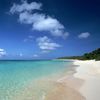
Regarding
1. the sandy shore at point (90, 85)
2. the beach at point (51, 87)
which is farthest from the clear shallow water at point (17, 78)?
the sandy shore at point (90, 85)

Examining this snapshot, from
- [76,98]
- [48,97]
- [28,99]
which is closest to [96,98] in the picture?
[76,98]

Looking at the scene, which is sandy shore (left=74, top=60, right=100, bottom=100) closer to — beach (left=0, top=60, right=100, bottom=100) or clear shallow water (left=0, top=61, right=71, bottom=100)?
beach (left=0, top=60, right=100, bottom=100)

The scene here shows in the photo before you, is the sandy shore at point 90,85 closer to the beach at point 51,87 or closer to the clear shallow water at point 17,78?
the beach at point 51,87

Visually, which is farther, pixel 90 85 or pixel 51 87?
pixel 51 87

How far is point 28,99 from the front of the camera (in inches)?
352

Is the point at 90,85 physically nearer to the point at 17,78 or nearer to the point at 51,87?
the point at 51,87

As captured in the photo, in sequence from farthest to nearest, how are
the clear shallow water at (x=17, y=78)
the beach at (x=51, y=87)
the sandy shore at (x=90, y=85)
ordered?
the clear shallow water at (x=17, y=78) < the beach at (x=51, y=87) < the sandy shore at (x=90, y=85)

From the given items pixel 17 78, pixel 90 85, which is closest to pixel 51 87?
pixel 90 85

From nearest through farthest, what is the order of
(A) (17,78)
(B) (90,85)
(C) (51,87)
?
(B) (90,85)
(C) (51,87)
(A) (17,78)

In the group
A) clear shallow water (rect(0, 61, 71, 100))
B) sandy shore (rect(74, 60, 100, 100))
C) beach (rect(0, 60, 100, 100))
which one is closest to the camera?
sandy shore (rect(74, 60, 100, 100))

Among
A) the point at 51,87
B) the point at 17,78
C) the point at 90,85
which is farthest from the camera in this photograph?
the point at 17,78

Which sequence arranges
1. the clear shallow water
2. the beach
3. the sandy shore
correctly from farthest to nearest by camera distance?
the clear shallow water, the beach, the sandy shore

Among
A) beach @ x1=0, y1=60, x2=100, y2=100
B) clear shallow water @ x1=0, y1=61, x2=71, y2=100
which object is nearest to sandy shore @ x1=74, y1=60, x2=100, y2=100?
beach @ x1=0, y1=60, x2=100, y2=100

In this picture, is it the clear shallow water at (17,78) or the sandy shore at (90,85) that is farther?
the clear shallow water at (17,78)
